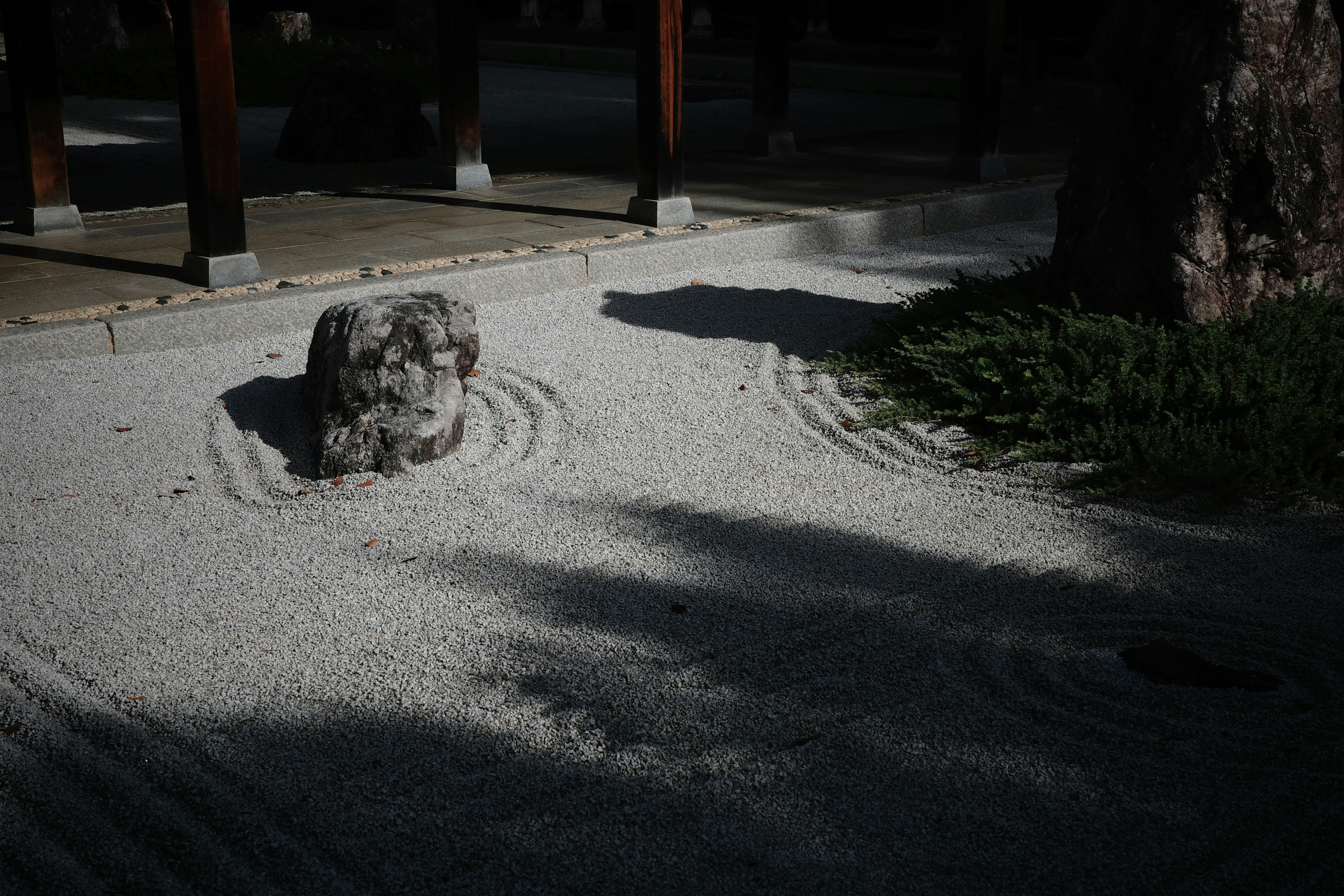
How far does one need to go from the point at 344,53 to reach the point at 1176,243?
8.04 meters

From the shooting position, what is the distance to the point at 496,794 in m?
2.35

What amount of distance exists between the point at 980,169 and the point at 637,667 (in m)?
6.88

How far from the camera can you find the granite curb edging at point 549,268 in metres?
5.20

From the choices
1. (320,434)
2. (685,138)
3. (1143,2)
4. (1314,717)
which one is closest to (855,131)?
(685,138)

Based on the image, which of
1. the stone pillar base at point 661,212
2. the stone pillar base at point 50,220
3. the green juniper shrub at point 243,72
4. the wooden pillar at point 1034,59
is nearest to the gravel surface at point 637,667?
the stone pillar base at point 50,220

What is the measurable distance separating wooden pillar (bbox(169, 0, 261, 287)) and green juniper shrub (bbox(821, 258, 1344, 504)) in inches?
129

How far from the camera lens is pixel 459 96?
8273 millimetres

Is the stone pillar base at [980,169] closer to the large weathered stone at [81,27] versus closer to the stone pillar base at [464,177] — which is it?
the stone pillar base at [464,177]

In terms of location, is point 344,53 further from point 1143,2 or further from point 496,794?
point 496,794

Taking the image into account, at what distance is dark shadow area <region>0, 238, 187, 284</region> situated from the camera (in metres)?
6.05

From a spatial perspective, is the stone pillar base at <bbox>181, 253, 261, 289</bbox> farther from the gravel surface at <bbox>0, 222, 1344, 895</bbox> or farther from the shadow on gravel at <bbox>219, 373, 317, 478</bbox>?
the gravel surface at <bbox>0, 222, 1344, 895</bbox>

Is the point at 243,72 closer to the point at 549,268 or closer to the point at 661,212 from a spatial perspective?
the point at 661,212

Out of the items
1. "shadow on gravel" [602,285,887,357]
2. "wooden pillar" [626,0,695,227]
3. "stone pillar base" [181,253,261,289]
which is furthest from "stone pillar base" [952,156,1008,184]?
"stone pillar base" [181,253,261,289]

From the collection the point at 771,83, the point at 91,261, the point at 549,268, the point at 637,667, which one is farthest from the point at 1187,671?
the point at 771,83
